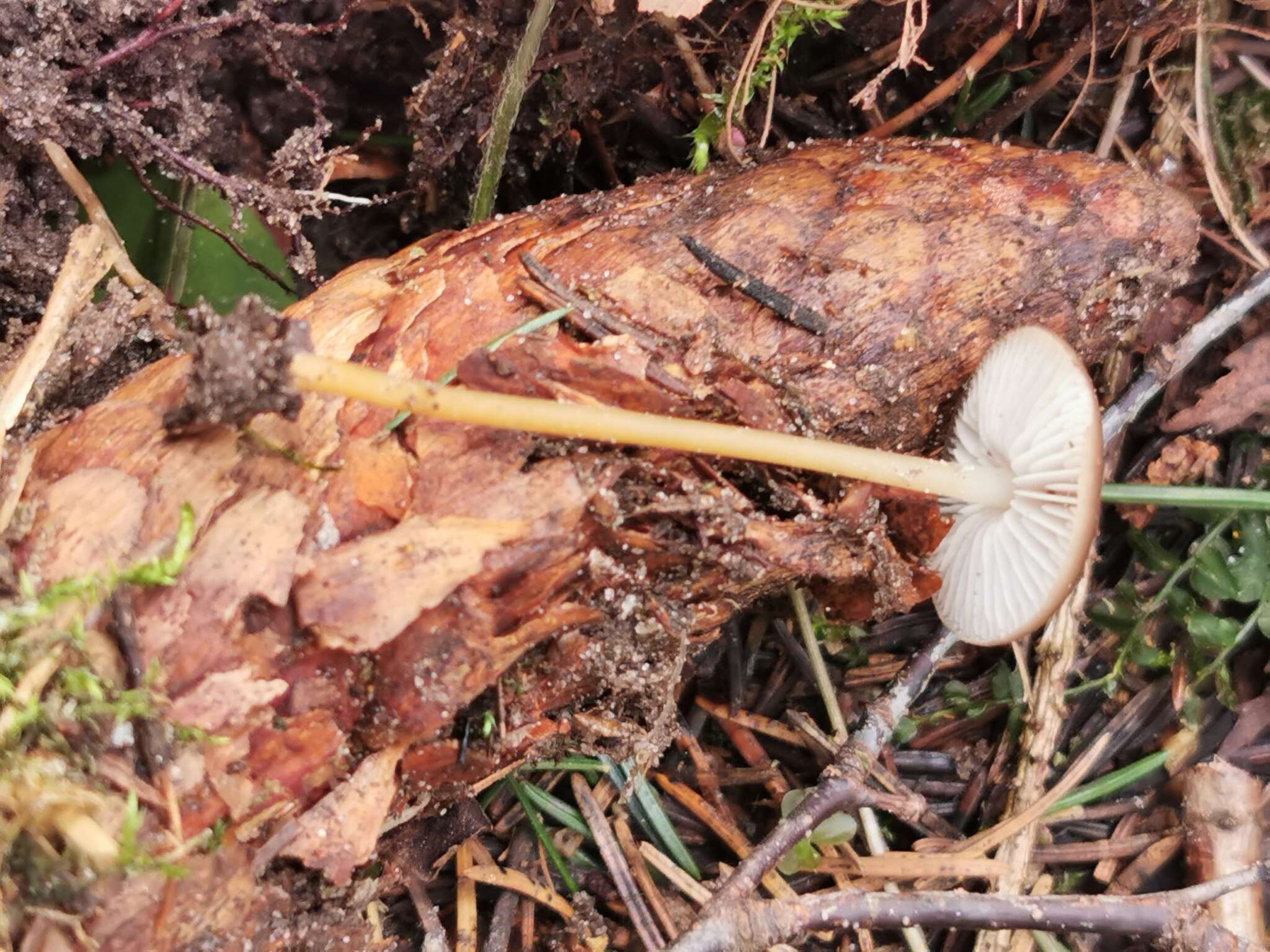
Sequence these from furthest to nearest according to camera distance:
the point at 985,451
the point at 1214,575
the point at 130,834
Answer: the point at 1214,575
the point at 985,451
the point at 130,834

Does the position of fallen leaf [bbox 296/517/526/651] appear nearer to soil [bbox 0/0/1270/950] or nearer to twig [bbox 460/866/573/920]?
soil [bbox 0/0/1270/950]

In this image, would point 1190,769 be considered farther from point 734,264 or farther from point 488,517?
point 488,517

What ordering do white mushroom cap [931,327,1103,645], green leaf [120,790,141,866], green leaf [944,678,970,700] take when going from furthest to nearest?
green leaf [944,678,970,700], white mushroom cap [931,327,1103,645], green leaf [120,790,141,866]

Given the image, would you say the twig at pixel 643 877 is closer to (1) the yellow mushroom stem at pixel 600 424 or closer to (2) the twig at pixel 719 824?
(2) the twig at pixel 719 824

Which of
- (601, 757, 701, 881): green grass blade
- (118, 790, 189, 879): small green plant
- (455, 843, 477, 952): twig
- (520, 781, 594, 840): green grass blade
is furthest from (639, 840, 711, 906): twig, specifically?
(118, 790, 189, 879): small green plant

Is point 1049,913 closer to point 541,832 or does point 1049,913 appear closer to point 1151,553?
point 1151,553

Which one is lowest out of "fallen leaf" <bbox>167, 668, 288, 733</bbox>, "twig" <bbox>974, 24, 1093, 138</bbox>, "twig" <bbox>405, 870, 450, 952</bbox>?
"twig" <bbox>405, 870, 450, 952</bbox>

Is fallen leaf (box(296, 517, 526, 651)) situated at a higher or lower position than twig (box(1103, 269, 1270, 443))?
higher

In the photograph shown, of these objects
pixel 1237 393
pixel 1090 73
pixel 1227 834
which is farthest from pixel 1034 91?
pixel 1227 834
